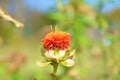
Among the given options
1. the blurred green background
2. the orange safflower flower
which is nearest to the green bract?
the orange safflower flower

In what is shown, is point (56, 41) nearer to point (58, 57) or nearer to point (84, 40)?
point (58, 57)

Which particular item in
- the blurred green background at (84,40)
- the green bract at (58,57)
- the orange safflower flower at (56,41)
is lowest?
the green bract at (58,57)

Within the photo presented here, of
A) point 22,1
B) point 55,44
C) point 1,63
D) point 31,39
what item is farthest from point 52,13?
point 31,39

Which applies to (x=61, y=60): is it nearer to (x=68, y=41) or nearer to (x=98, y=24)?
(x=68, y=41)

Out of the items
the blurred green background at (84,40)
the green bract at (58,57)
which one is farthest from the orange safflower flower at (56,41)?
the blurred green background at (84,40)

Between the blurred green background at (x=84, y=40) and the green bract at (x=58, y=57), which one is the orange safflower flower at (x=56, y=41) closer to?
the green bract at (x=58, y=57)

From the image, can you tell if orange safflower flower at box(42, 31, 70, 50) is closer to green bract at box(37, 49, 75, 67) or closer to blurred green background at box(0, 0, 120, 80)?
green bract at box(37, 49, 75, 67)

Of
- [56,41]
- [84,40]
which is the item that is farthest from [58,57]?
[84,40]

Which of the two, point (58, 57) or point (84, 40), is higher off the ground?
point (84, 40)
